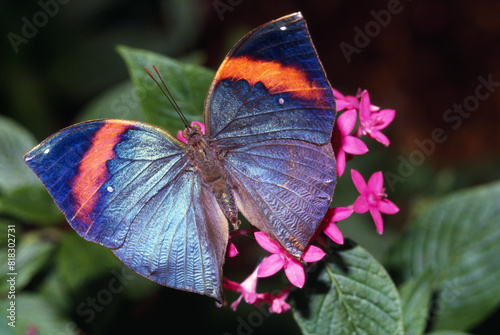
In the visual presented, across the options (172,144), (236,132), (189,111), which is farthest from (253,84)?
(189,111)

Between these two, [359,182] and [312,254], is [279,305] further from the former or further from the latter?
[359,182]

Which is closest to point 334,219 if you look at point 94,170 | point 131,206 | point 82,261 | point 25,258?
point 131,206

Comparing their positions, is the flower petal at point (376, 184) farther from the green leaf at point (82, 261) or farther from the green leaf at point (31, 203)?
the green leaf at point (31, 203)

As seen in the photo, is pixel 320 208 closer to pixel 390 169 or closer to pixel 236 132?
pixel 236 132

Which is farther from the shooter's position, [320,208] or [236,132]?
[236,132]

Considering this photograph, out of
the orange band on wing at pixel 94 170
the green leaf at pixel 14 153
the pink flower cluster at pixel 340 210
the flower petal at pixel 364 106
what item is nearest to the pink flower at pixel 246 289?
the pink flower cluster at pixel 340 210

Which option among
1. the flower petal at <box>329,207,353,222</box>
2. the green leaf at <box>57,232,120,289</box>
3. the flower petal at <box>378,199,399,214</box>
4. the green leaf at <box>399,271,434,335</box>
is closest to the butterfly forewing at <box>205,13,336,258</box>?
the flower petal at <box>329,207,353,222</box>
